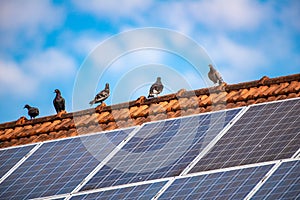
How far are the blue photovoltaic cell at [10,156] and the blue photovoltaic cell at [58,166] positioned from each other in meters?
0.32

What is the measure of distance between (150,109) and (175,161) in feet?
17.4

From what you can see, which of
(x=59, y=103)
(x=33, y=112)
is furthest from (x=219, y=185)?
(x=59, y=103)

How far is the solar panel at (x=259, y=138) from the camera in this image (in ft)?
71.8

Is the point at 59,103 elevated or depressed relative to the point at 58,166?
elevated

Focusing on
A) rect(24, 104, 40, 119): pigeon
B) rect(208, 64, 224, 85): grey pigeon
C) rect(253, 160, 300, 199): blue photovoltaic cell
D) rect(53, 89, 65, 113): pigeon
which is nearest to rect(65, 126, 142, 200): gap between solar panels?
rect(253, 160, 300, 199): blue photovoltaic cell

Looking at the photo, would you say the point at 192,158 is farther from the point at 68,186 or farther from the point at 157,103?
the point at 157,103

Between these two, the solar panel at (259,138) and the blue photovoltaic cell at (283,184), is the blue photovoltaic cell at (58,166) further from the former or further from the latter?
the blue photovoltaic cell at (283,184)

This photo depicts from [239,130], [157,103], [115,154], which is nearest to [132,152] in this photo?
[115,154]

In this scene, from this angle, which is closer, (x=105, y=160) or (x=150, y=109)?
(x=105, y=160)

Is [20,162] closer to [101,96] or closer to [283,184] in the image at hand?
[101,96]

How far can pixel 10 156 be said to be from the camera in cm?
2506

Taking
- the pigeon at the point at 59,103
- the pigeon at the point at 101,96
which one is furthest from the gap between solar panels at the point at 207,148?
the pigeon at the point at 59,103

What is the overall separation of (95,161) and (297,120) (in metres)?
4.27

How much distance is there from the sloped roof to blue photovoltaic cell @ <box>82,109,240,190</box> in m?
2.48
